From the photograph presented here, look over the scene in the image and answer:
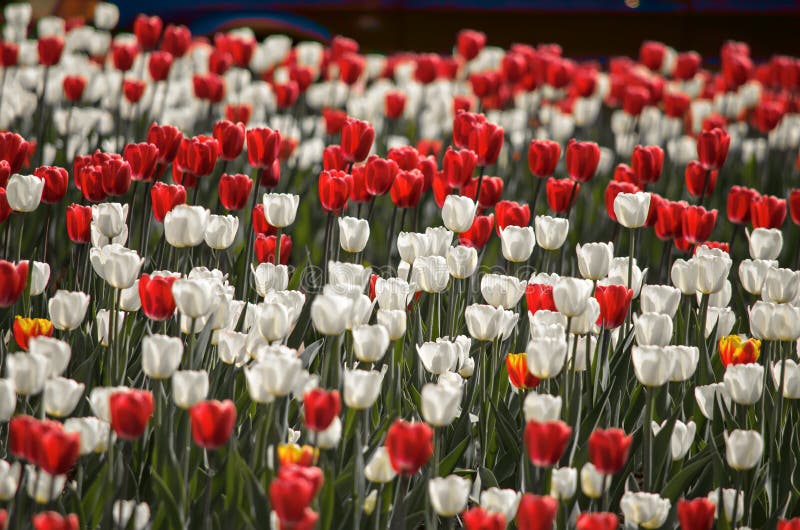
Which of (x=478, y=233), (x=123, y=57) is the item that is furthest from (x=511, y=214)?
(x=123, y=57)

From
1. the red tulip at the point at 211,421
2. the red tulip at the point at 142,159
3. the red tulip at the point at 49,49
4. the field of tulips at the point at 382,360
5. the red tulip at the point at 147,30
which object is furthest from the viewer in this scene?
the red tulip at the point at 147,30

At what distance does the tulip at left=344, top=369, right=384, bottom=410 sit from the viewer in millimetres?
1718

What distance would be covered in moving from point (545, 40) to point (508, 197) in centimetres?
566

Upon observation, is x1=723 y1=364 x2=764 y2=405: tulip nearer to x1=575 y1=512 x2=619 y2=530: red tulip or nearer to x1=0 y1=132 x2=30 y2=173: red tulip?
x1=575 y1=512 x2=619 y2=530: red tulip

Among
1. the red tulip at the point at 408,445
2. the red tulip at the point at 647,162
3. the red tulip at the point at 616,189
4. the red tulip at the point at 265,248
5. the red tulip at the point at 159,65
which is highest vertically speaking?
the red tulip at the point at 159,65

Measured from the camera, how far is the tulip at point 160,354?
1.74 metres

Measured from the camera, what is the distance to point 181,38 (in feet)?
15.7

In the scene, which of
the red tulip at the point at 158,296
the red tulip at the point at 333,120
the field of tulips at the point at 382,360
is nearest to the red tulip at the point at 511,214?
the field of tulips at the point at 382,360

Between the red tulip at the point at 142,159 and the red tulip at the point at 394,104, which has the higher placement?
the red tulip at the point at 394,104

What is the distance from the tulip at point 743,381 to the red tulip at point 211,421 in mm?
959

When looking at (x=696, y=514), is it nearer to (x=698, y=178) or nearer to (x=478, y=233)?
(x=478, y=233)

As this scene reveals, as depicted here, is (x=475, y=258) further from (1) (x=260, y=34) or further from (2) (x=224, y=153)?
(1) (x=260, y=34)

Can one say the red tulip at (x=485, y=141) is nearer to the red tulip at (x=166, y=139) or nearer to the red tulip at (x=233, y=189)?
the red tulip at (x=233, y=189)

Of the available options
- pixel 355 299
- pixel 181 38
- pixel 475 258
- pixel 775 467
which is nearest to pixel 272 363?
pixel 355 299
